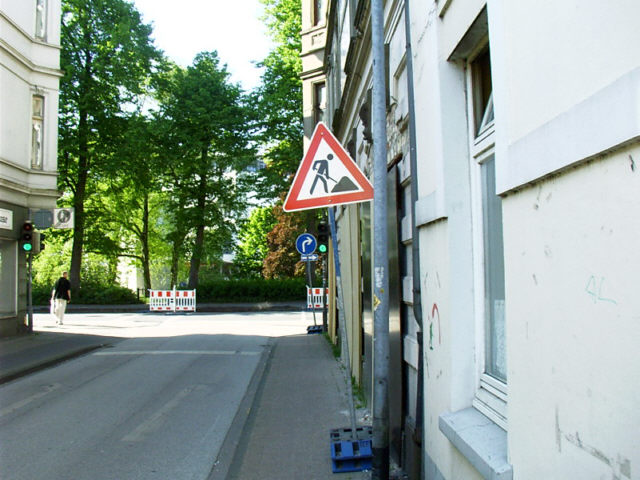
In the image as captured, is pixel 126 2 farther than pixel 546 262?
Yes

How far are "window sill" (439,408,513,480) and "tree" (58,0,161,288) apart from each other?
29.0m

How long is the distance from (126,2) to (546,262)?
3249 centimetres

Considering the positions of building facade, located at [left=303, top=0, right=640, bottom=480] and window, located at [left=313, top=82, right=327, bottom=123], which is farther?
window, located at [left=313, top=82, right=327, bottom=123]

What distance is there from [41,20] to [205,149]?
17.9m

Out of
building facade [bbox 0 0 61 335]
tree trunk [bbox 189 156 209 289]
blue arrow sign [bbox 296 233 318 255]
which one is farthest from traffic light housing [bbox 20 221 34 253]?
tree trunk [bbox 189 156 209 289]

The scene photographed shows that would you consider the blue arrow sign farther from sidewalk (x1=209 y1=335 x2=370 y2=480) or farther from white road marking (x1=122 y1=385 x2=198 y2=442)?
white road marking (x1=122 y1=385 x2=198 y2=442)

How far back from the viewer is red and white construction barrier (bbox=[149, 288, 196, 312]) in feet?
104

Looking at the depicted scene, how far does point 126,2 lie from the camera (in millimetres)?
30781

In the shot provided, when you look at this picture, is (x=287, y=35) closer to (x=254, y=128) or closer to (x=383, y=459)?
(x=254, y=128)

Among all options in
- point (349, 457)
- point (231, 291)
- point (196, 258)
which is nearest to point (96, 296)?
point (196, 258)

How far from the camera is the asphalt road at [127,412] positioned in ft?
19.2

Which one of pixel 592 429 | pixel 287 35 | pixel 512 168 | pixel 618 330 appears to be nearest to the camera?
pixel 618 330

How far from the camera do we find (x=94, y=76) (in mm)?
30156

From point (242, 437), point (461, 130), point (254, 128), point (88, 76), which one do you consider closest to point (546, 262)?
point (461, 130)
